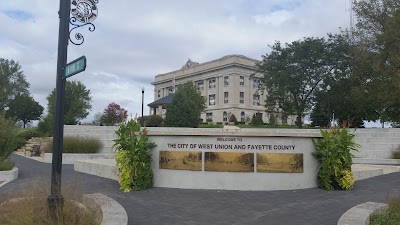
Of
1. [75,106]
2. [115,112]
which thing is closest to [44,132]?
[75,106]

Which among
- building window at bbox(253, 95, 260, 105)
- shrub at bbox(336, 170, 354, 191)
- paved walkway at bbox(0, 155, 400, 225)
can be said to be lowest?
paved walkway at bbox(0, 155, 400, 225)

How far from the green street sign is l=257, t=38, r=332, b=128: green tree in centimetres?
3828

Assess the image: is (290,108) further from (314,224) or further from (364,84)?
(314,224)

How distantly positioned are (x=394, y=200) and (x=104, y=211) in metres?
5.31

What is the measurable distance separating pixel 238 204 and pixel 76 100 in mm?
46597

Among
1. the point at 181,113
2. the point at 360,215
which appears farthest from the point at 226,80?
the point at 360,215

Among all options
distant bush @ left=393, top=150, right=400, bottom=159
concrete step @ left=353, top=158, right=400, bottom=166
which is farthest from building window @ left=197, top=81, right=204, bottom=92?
concrete step @ left=353, top=158, right=400, bottom=166

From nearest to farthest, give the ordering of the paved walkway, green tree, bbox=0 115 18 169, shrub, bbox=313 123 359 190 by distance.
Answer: the paved walkway → shrub, bbox=313 123 359 190 → green tree, bbox=0 115 18 169

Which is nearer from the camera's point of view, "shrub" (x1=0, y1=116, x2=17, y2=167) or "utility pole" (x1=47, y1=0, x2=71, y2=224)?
"utility pole" (x1=47, y1=0, x2=71, y2=224)

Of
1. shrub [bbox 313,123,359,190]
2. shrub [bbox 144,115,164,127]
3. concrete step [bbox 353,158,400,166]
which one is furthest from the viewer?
shrub [bbox 144,115,164,127]

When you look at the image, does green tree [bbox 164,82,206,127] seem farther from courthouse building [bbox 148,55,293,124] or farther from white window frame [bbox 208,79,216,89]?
white window frame [bbox 208,79,216,89]

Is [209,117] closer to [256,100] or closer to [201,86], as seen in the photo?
[201,86]

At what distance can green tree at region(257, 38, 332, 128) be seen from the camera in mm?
42906

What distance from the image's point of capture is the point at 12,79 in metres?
78.6
